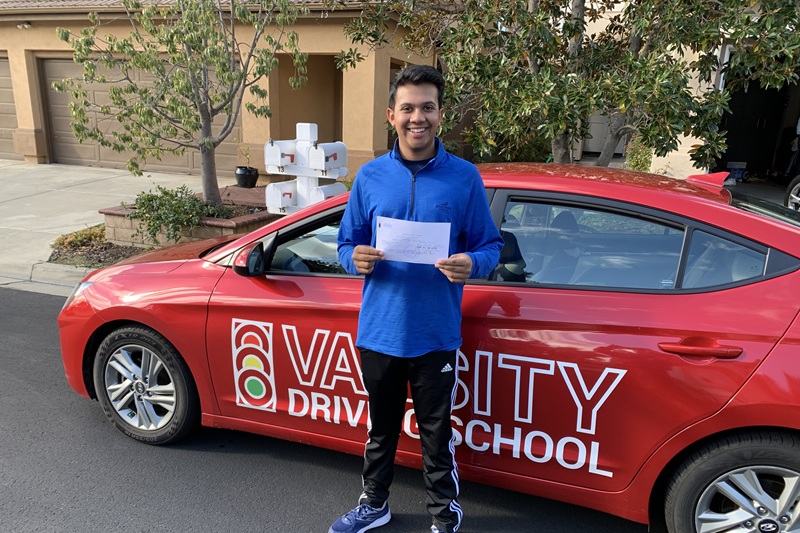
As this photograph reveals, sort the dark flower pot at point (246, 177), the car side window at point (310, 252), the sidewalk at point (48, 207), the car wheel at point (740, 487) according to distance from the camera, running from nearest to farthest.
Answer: the car wheel at point (740, 487) → the car side window at point (310, 252) → the sidewalk at point (48, 207) → the dark flower pot at point (246, 177)

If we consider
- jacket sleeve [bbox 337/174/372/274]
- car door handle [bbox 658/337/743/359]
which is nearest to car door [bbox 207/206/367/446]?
jacket sleeve [bbox 337/174/372/274]

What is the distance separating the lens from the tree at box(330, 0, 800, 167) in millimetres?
4422

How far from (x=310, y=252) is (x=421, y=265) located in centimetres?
95

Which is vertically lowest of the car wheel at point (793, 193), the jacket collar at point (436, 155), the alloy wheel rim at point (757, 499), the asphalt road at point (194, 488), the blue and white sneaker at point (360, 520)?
the asphalt road at point (194, 488)

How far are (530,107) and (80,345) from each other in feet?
11.0

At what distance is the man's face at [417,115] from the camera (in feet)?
7.53

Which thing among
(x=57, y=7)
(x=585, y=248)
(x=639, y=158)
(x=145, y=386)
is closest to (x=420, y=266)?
(x=585, y=248)

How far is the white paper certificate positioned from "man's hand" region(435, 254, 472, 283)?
3 centimetres

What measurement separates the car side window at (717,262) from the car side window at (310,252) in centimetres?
157

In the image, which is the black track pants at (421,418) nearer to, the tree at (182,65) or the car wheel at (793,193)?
the tree at (182,65)

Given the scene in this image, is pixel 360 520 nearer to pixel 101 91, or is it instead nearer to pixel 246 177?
pixel 246 177

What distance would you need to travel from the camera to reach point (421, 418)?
2.56 m

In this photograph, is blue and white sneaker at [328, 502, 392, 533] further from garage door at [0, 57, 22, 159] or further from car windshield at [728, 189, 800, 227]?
garage door at [0, 57, 22, 159]

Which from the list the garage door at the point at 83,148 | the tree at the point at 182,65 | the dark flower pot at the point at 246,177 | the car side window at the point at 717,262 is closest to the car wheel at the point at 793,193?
the tree at the point at 182,65
